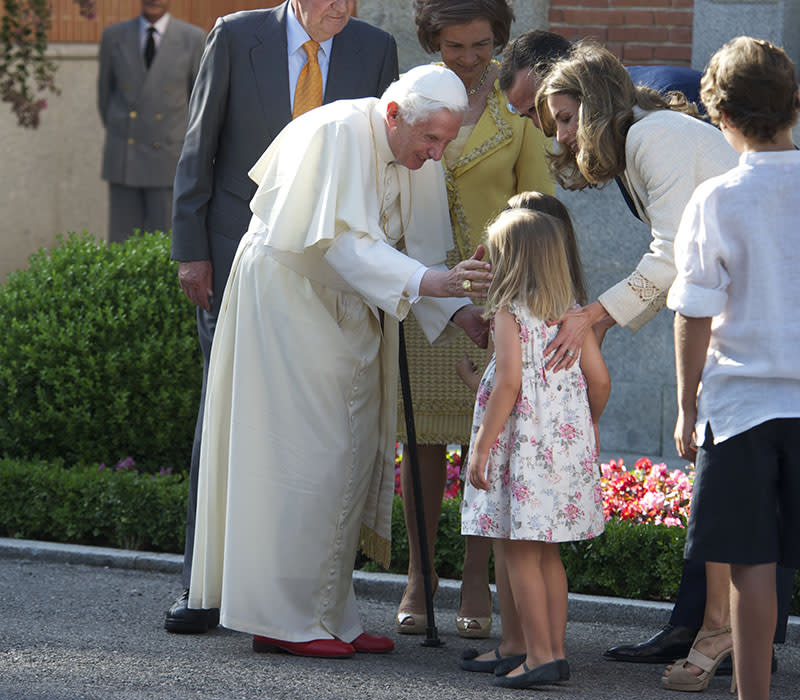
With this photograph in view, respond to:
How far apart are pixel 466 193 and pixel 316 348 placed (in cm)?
89

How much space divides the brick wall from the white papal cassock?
3.69m

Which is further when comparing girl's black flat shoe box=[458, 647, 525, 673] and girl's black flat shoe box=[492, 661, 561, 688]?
girl's black flat shoe box=[458, 647, 525, 673]

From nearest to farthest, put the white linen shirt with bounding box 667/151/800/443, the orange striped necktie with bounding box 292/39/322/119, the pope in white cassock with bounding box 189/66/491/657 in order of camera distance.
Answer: the white linen shirt with bounding box 667/151/800/443
the pope in white cassock with bounding box 189/66/491/657
the orange striped necktie with bounding box 292/39/322/119

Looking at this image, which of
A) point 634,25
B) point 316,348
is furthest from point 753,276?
point 634,25

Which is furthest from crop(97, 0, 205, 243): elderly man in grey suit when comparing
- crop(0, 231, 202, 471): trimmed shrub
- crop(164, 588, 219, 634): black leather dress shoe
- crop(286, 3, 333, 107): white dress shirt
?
crop(164, 588, 219, 634): black leather dress shoe

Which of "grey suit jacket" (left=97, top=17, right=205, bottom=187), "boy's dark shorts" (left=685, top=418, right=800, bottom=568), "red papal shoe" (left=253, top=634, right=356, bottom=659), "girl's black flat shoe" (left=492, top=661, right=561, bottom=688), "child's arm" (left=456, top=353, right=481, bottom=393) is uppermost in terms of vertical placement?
"grey suit jacket" (left=97, top=17, right=205, bottom=187)

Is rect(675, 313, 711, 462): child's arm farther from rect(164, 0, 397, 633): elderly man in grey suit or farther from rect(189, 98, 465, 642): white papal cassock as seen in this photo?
rect(164, 0, 397, 633): elderly man in grey suit

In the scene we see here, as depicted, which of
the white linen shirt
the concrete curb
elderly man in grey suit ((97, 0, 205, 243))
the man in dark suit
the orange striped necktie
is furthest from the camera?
elderly man in grey suit ((97, 0, 205, 243))

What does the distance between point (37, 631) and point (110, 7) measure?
30.3 ft

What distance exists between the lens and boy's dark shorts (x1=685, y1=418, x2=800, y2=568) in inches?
144

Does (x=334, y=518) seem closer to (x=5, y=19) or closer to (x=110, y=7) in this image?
(x=5, y=19)

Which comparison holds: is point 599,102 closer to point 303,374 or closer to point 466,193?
point 466,193

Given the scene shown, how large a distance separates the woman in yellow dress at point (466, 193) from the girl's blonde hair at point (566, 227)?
26.5 inches

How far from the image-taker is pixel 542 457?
4273 mm
